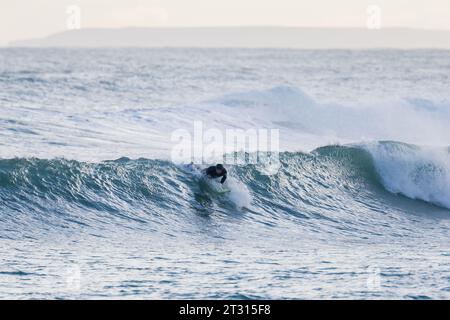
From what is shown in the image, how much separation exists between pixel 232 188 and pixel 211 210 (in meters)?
1.29

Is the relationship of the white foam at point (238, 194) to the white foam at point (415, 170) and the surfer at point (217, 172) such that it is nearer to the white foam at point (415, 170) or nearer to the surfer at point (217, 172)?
the surfer at point (217, 172)

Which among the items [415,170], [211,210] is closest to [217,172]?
[211,210]

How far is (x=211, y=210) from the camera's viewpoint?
16891 mm

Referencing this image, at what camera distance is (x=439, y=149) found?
856 inches

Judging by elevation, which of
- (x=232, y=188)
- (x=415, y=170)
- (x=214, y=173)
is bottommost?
(x=232, y=188)

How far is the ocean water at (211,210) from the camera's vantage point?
11.2 m

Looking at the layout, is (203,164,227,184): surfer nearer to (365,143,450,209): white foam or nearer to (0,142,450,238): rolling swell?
(0,142,450,238): rolling swell

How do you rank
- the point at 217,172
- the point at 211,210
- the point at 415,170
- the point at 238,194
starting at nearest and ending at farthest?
the point at 211,210 → the point at 217,172 → the point at 238,194 → the point at 415,170

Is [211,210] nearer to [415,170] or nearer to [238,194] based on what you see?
[238,194]

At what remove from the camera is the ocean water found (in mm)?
11164

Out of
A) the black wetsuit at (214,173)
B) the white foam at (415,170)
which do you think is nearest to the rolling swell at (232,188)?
the white foam at (415,170)

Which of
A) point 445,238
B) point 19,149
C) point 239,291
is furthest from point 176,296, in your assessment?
point 19,149

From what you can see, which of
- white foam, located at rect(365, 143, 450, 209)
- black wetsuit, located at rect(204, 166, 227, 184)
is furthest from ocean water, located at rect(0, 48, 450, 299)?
black wetsuit, located at rect(204, 166, 227, 184)

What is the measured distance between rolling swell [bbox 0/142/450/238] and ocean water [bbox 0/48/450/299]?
0.12 feet
